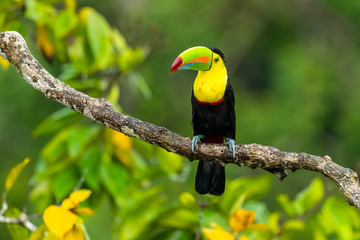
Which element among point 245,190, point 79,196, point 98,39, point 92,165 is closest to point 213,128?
point 245,190

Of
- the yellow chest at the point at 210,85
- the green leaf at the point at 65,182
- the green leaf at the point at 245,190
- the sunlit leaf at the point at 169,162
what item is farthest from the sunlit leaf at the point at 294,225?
the green leaf at the point at 65,182

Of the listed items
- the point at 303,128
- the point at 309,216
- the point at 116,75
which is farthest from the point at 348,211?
the point at 303,128

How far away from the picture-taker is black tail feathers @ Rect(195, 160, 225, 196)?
327cm

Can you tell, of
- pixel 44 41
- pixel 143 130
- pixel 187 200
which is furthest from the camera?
pixel 44 41

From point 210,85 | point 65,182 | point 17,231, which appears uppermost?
point 210,85

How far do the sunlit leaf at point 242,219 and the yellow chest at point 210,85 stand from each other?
777 mm

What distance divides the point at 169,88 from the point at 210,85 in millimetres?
7268

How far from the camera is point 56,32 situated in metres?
3.48

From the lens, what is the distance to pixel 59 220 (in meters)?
2.40

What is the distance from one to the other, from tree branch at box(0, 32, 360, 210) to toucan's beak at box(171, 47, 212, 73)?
43 cm

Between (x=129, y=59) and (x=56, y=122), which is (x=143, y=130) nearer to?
(x=56, y=122)

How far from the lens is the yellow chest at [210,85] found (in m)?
3.16

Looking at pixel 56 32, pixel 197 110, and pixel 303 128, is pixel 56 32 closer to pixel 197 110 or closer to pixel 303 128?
pixel 197 110

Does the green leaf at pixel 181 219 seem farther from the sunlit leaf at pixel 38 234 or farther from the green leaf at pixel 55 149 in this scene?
the green leaf at pixel 55 149
